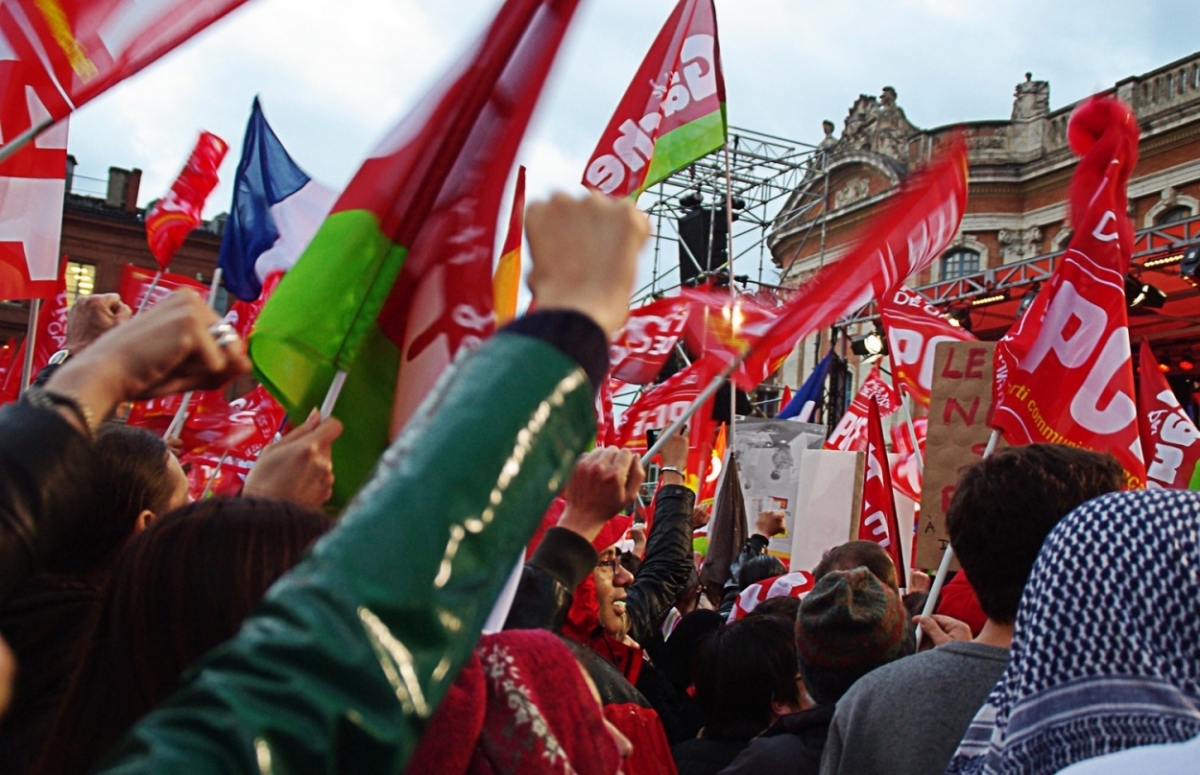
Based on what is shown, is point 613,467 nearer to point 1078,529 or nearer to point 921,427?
point 1078,529

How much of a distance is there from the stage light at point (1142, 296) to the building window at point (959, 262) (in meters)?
12.3

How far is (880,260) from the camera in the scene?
12.7 ft

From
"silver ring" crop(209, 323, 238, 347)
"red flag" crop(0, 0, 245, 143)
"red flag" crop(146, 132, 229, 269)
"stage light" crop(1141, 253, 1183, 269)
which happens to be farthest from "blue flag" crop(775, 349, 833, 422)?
"silver ring" crop(209, 323, 238, 347)

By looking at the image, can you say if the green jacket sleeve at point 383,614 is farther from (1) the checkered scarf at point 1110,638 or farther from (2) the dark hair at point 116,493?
(2) the dark hair at point 116,493

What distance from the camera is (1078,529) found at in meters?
1.21

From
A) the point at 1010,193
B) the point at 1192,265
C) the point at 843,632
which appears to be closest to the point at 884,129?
the point at 1010,193

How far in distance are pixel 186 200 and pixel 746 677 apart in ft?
19.1

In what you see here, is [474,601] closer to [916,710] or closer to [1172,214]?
[916,710]

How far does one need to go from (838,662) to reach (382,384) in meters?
1.26

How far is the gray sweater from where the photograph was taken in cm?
186

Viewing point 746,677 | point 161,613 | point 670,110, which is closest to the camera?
point 161,613

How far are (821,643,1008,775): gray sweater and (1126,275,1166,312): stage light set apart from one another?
11182 mm

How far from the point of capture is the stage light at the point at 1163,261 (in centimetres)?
1219

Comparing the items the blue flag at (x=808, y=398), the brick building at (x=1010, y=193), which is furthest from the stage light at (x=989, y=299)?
the blue flag at (x=808, y=398)
